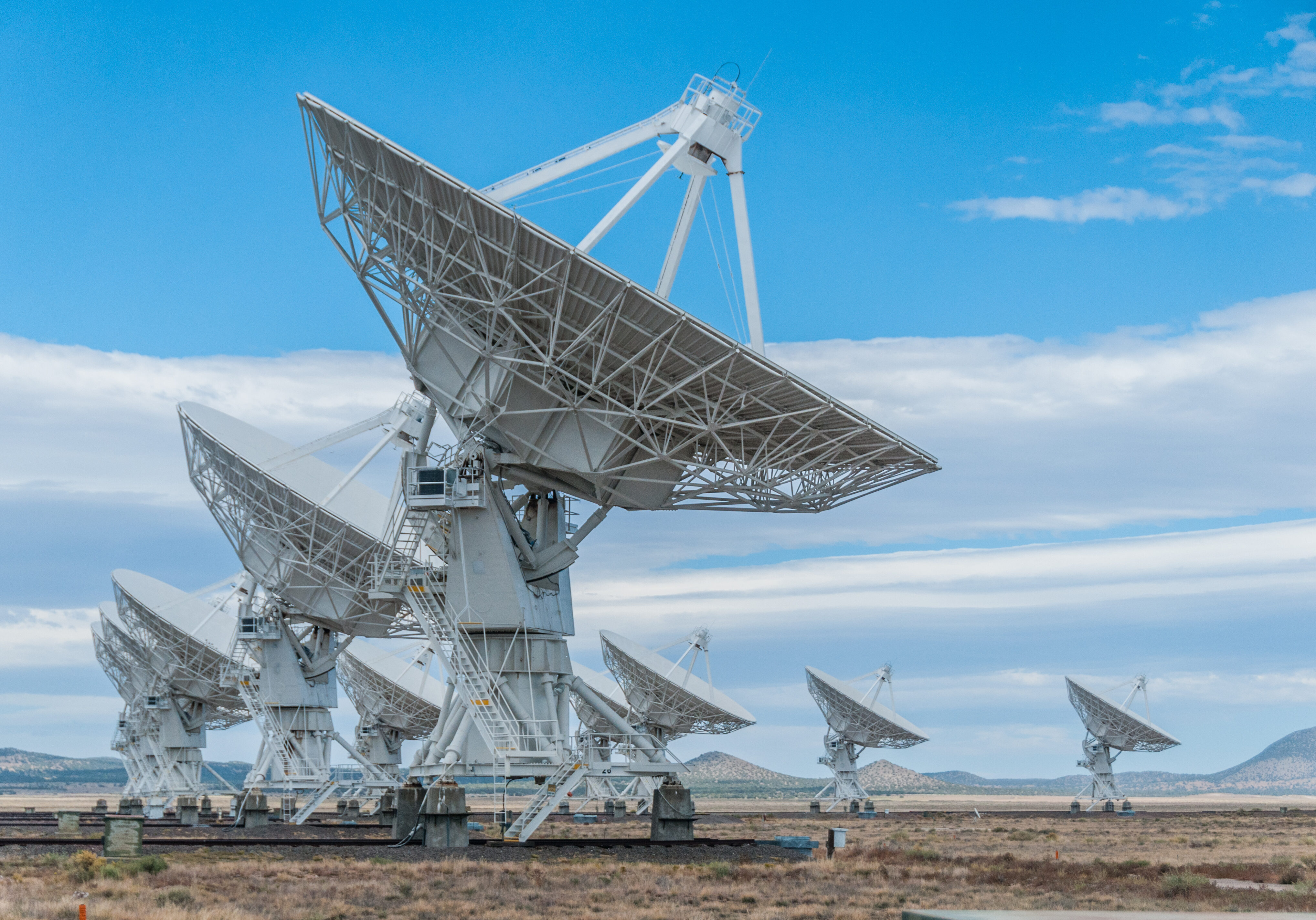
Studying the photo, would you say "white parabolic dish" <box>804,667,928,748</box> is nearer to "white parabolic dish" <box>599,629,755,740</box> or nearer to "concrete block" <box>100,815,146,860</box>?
"white parabolic dish" <box>599,629,755,740</box>

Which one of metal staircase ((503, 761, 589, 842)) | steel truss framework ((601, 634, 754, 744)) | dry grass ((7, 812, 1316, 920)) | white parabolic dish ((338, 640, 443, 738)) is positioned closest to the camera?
dry grass ((7, 812, 1316, 920))

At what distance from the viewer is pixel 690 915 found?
55.7ft

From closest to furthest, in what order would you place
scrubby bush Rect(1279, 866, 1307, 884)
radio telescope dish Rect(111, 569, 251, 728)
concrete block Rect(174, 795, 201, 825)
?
scrubby bush Rect(1279, 866, 1307, 884) → concrete block Rect(174, 795, 201, 825) → radio telescope dish Rect(111, 569, 251, 728)

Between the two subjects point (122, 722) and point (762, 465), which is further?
point (122, 722)

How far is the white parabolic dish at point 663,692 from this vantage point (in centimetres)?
5391

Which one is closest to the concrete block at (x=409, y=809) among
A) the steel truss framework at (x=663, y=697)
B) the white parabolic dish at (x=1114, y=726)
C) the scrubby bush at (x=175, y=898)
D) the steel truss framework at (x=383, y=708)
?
the scrubby bush at (x=175, y=898)

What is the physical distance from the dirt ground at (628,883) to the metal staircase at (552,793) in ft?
2.24

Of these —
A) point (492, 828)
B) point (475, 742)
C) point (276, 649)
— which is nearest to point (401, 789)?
point (475, 742)

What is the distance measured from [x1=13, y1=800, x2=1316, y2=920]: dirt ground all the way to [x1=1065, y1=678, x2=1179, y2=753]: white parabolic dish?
32.4 metres

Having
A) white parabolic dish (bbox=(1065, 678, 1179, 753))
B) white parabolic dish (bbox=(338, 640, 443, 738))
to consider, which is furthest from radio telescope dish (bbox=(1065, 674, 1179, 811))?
white parabolic dish (bbox=(338, 640, 443, 738))

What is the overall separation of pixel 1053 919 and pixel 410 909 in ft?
38.2

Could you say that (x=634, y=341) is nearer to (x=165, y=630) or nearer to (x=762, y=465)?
(x=762, y=465)

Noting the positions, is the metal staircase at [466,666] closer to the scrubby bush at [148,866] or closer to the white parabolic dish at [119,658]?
the scrubby bush at [148,866]

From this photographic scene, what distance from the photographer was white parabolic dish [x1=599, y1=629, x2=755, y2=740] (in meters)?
53.9
